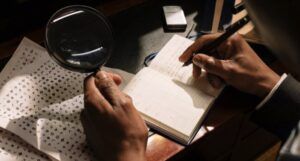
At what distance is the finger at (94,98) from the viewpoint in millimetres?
866

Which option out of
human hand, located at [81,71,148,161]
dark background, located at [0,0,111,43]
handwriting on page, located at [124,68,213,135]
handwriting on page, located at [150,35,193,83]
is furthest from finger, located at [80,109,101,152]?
dark background, located at [0,0,111,43]

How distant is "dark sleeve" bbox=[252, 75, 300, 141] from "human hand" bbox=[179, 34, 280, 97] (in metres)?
0.03

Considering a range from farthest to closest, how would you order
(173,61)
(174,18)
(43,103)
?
(174,18) < (173,61) < (43,103)

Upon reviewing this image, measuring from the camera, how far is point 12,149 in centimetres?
89

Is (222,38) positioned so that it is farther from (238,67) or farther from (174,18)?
(174,18)

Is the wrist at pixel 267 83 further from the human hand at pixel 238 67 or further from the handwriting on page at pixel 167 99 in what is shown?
the handwriting on page at pixel 167 99

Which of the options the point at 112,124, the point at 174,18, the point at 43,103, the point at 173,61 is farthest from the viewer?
the point at 174,18

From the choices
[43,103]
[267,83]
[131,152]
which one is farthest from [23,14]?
[267,83]

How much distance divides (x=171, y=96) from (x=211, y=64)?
0.12 m

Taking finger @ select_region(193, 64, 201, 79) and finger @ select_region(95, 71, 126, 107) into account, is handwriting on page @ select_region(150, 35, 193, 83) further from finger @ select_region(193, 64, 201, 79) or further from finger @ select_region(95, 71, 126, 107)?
finger @ select_region(95, 71, 126, 107)

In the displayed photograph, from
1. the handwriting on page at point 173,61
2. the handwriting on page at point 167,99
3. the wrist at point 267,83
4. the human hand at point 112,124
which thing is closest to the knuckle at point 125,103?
the human hand at point 112,124

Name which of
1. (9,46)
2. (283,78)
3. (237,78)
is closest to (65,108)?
(9,46)

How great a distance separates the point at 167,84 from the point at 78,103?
0.72ft

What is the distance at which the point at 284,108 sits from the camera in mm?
1051
